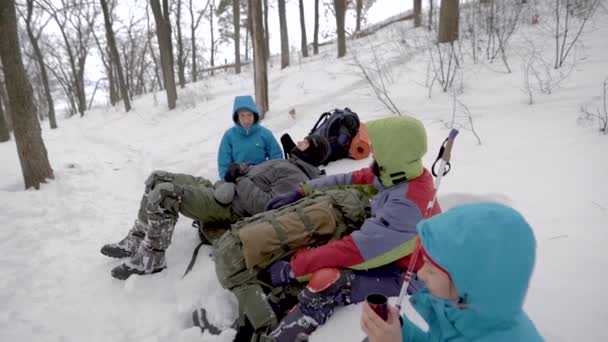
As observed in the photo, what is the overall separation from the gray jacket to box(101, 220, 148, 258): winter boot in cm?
83

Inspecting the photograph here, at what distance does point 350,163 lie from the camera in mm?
4098

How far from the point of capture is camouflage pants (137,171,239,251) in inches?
104

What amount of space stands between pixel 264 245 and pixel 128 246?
154cm

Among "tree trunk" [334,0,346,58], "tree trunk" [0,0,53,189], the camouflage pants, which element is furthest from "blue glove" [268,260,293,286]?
"tree trunk" [334,0,346,58]

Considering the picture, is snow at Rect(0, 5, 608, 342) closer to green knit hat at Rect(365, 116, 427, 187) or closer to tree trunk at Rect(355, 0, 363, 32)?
green knit hat at Rect(365, 116, 427, 187)

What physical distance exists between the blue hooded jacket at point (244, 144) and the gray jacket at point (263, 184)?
78 centimetres

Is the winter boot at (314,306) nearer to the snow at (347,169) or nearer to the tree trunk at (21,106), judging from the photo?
the snow at (347,169)

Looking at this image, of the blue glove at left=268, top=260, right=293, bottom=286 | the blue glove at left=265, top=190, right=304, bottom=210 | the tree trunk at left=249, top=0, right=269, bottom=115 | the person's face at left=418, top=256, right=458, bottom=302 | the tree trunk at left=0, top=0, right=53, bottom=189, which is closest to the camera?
the person's face at left=418, top=256, right=458, bottom=302

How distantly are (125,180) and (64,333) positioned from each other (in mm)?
3736

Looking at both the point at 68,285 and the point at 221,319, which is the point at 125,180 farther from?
the point at 221,319

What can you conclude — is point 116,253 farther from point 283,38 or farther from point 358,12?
point 358,12

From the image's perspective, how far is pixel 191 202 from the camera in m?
2.77

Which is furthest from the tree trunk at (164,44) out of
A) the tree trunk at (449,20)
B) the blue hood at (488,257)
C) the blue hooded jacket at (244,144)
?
the blue hood at (488,257)

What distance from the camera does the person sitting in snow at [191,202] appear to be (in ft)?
8.75
